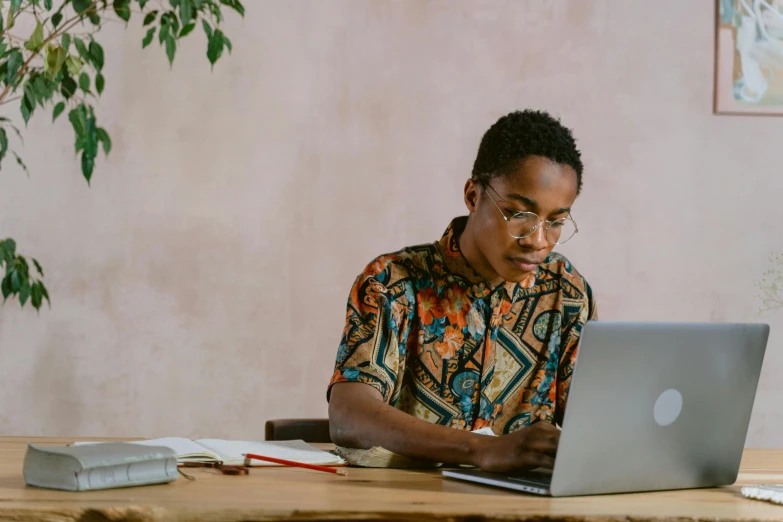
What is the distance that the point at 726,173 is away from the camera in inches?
128

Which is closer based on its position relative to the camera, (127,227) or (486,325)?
(486,325)

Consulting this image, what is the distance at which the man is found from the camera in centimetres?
174

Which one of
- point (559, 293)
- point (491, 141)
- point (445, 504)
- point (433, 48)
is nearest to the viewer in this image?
point (445, 504)

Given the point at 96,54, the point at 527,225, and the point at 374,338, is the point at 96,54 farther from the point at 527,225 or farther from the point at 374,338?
the point at 527,225

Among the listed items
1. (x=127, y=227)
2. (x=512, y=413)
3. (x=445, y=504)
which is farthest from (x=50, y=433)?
(x=445, y=504)

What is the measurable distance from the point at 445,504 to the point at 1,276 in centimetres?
226

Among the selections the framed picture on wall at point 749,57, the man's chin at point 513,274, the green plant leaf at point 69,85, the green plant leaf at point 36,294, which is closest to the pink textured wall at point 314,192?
the framed picture on wall at point 749,57

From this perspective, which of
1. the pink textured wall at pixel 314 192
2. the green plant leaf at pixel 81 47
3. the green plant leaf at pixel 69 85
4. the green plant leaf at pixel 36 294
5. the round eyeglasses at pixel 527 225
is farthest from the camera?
the pink textured wall at pixel 314 192

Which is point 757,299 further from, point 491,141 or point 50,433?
point 50,433

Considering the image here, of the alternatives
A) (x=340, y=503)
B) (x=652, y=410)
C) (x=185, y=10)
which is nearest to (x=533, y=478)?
(x=652, y=410)

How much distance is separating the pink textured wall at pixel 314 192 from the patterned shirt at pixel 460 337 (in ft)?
4.12

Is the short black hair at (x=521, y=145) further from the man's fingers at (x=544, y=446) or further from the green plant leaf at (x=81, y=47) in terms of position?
the green plant leaf at (x=81, y=47)

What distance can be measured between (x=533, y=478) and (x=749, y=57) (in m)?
2.39

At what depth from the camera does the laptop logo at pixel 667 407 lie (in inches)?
51.5
